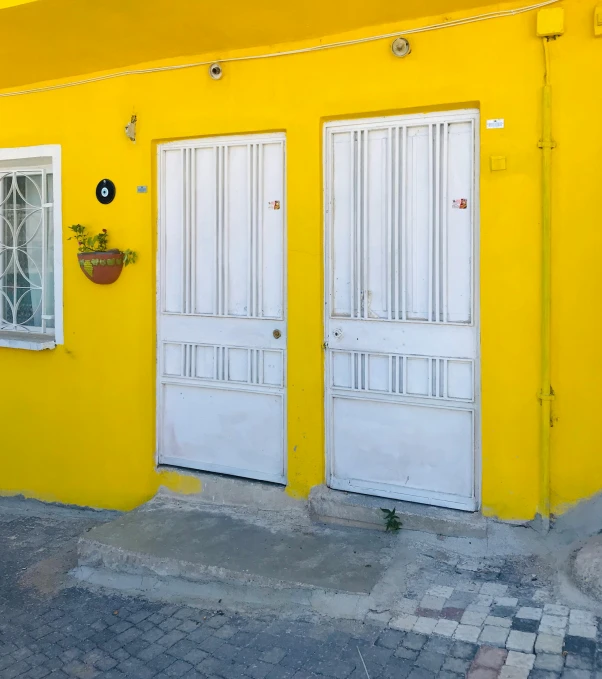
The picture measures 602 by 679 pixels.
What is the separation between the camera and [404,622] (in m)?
3.72

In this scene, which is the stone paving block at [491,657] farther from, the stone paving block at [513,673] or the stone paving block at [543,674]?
the stone paving block at [543,674]

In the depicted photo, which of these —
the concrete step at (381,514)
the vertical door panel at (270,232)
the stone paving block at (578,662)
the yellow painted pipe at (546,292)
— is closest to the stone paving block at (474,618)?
the stone paving block at (578,662)

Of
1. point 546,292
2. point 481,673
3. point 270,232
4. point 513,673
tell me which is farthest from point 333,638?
point 270,232

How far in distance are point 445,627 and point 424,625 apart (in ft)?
0.34

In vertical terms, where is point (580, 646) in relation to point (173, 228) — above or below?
below

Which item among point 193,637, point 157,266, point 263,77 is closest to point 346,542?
point 193,637

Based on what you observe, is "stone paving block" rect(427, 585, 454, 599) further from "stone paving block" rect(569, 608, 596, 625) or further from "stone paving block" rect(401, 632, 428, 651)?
"stone paving block" rect(569, 608, 596, 625)

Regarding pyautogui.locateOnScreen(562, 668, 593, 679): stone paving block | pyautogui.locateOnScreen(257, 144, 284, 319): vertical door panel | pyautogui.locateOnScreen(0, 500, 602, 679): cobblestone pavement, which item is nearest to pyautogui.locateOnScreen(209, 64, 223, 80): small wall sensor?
pyautogui.locateOnScreen(257, 144, 284, 319): vertical door panel

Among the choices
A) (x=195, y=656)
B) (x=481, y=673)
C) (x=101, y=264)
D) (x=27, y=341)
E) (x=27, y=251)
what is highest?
(x=27, y=251)

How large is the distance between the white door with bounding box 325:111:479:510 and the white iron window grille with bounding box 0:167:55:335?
263cm

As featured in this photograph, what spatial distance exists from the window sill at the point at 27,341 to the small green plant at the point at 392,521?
308 centimetres

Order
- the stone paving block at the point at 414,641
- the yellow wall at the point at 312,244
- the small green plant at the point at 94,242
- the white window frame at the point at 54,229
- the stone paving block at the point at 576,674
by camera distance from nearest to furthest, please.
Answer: the stone paving block at the point at 576,674, the stone paving block at the point at 414,641, the yellow wall at the point at 312,244, the small green plant at the point at 94,242, the white window frame at the point at 54,229

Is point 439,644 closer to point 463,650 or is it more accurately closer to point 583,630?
point 463,650

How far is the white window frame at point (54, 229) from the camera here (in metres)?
5.84
